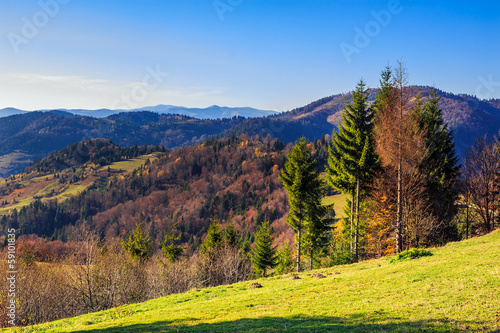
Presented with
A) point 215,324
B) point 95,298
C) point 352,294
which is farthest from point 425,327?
point 95,298

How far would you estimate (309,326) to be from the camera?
10898mm

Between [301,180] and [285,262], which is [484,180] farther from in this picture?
[285,262]

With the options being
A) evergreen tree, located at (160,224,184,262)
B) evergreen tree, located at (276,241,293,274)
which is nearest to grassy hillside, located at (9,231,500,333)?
evergreen tree, located at (160,224,184,262)

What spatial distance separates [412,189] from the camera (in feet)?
A: 96.0

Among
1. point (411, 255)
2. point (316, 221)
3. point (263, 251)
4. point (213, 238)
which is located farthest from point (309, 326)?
point (263, 251)

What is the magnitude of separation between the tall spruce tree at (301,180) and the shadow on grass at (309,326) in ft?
69.9

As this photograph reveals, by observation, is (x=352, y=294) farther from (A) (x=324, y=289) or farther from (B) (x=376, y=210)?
(B) (x=376, y=210)

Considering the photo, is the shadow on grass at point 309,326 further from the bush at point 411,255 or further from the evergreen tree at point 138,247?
the evergreen tree at point 138,247

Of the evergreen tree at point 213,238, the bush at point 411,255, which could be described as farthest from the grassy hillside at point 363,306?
the evergreen tree at point 213,238

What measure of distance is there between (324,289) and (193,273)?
82.2 feet

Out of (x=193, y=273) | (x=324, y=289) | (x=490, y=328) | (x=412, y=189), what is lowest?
(x=193, y=273)

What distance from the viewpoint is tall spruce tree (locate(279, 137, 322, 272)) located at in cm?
3289

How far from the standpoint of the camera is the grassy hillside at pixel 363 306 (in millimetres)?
10062

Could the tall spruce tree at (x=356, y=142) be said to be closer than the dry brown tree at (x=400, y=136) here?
No
